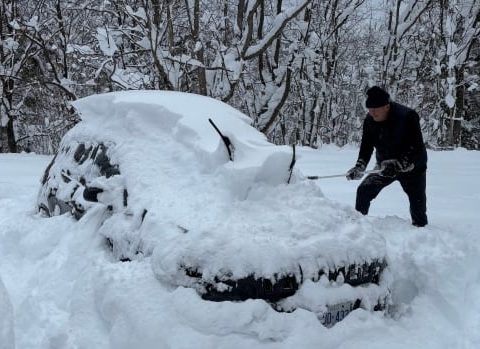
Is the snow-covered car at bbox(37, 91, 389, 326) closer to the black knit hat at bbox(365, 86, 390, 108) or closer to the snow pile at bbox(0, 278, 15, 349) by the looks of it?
the snow pile at bbox(0, 278, 15, 349)

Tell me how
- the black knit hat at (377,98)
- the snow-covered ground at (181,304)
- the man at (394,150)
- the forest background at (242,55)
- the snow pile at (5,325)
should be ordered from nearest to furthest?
the snow pile at (5,325)
the snow-covered ground at (181,304)
the black knit hat at (377,98)
the man at (394,150)
the forest background at (242,55)

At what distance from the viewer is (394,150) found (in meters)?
5.14

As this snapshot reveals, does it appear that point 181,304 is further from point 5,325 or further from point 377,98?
point 377,98

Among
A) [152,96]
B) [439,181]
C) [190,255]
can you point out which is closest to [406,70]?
[439,181]

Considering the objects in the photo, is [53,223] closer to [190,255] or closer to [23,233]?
[23,233]

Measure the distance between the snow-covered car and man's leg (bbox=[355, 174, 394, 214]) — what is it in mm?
1653

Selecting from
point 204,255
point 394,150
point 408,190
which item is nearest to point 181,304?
point 204,255

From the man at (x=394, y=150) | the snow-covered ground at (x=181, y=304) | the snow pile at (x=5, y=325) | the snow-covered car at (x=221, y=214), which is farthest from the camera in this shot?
the man at (x=394, y=150)

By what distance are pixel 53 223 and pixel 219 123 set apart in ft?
6.12

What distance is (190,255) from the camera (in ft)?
9.30

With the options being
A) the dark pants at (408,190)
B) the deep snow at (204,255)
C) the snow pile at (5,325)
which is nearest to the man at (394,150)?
the dark pants at (408,190)

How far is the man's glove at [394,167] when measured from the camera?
5008mm

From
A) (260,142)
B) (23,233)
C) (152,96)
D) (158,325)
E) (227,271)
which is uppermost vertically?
(152,96)

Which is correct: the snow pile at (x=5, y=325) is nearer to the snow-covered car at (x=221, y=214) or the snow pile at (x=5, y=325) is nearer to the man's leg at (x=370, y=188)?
the snow-covered car at (x=221, y=214)
